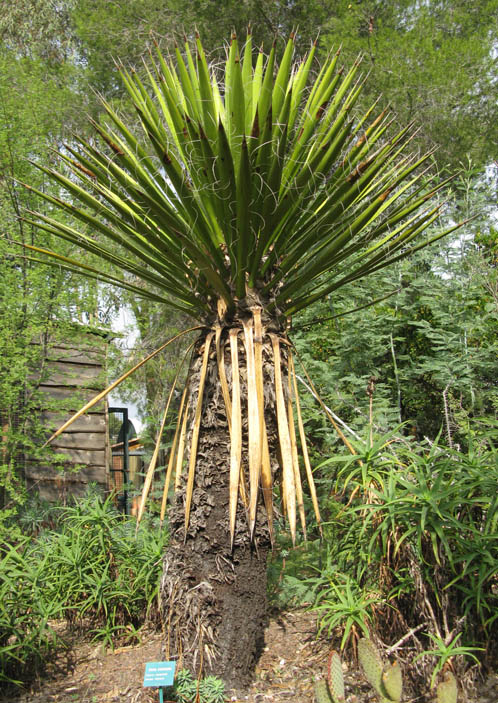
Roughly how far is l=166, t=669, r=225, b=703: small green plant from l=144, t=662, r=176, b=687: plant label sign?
20cm

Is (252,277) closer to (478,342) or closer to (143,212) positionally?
(143,212)

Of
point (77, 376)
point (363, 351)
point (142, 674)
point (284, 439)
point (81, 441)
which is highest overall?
point (77, 376)

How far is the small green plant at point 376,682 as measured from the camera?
1.98 metres

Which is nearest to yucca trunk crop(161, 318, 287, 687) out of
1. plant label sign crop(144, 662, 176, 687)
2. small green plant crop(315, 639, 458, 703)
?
plant label sign crop(144, 662, 176, 687)

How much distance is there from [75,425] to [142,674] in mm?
5554

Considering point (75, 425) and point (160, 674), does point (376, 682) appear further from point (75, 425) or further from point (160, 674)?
point (75, 425)

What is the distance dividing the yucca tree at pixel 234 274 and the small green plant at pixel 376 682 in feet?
2.05

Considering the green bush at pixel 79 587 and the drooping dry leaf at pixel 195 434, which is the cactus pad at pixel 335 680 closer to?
the drooping dry leaf at pixel 195 434

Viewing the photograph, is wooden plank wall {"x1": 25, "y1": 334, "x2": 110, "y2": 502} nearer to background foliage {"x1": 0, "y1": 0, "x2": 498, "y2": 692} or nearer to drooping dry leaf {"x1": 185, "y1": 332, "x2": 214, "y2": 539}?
background foliage {"x1": 0, "y1": 0, "x2": 498, "y2": 692}

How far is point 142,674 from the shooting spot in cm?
293

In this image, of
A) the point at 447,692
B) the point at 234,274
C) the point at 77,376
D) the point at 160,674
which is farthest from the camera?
the point at 77,376

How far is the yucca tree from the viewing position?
260cm

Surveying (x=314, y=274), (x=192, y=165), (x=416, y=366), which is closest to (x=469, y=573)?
(x=314, y=274)

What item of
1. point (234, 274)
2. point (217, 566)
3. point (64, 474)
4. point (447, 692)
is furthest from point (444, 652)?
point (64, 474)
